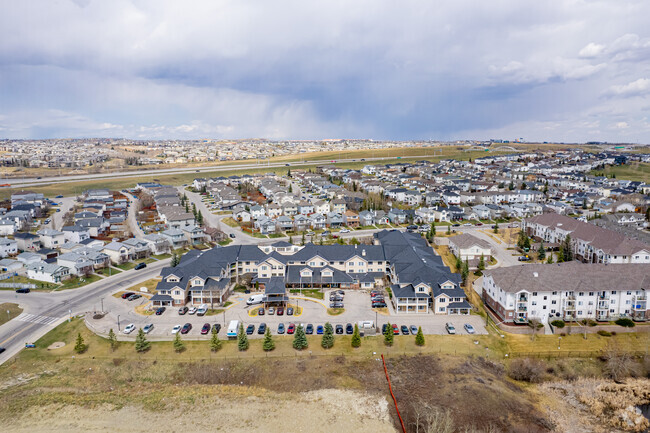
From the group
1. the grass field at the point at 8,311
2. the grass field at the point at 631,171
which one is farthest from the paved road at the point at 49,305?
the grass field at the point at 631,171

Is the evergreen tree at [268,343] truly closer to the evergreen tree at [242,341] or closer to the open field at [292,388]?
the open field at [292,388]

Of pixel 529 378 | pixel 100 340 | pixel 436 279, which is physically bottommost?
pixel 529 378

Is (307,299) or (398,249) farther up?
(398,249)

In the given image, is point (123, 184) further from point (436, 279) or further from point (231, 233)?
point (436, 279)

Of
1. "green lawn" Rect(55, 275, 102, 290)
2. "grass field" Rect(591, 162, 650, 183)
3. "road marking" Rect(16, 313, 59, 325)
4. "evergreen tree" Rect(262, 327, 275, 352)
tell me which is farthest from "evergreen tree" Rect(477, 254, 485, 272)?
"grass field" Rect(591, 162, 650, 183)

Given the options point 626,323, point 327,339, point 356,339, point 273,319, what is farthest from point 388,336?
point 626,323

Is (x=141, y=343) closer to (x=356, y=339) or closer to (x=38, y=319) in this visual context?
(x=38, y=319)

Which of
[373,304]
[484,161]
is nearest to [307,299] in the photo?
[373,304]
